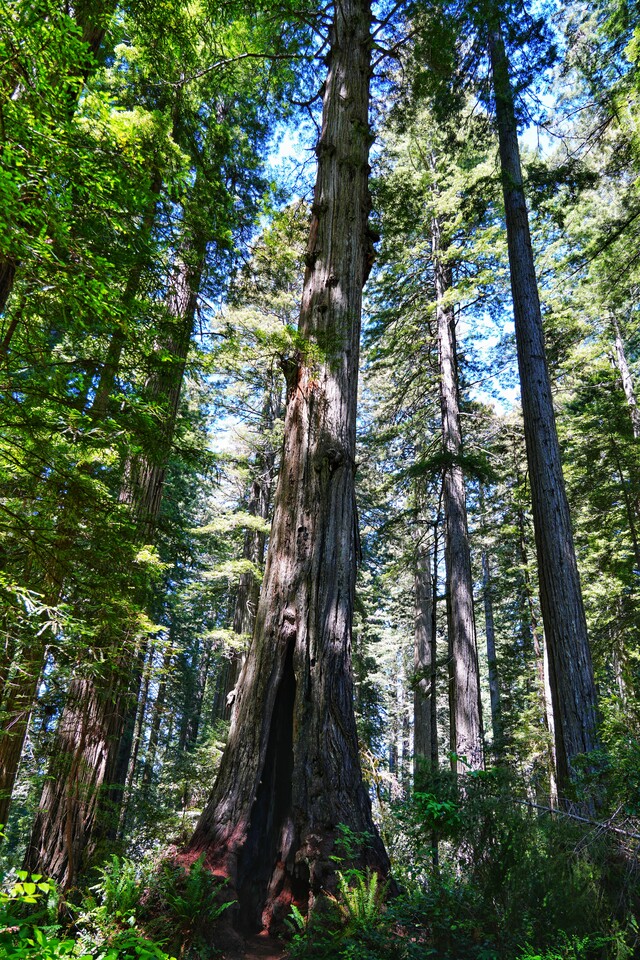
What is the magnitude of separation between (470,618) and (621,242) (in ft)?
28.6

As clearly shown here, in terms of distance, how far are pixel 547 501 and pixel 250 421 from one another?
929 centimetres

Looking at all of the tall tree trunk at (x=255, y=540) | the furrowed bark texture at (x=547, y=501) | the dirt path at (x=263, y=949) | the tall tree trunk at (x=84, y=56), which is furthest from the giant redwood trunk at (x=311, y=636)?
the tall tree trunk at (x=255, y=540)

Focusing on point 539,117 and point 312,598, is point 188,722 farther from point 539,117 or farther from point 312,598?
point 539,117

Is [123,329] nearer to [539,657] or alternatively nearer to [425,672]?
[425,672]

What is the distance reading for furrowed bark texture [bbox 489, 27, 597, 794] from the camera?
5.45 m

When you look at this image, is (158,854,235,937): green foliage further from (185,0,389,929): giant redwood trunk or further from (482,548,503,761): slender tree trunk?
(482,548,503,761): slender tree trunk

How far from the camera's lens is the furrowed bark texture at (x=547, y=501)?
5.45 m

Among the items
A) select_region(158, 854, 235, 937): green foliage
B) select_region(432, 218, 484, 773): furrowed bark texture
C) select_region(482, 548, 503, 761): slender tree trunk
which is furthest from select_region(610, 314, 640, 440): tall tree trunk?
select_region(158, 854, 235, 937): green foliage

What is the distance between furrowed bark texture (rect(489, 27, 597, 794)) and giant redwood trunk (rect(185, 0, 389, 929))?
2663 millimetres

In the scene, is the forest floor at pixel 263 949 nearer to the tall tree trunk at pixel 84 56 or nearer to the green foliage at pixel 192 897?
the green foliage at pixel 192 897

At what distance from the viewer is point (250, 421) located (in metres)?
14.0

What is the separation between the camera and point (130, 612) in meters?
4.76

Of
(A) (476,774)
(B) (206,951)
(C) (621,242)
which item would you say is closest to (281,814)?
(B) (206,951)

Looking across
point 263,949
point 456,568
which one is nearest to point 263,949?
point 263,949
